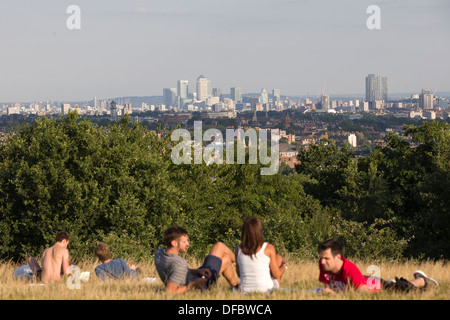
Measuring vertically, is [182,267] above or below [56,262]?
above

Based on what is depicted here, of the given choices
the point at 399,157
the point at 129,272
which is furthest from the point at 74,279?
the point at 399,157

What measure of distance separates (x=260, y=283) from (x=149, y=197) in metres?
12.6

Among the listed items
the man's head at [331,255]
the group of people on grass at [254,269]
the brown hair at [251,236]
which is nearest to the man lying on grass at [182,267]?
the group of people on grass at [254,269]

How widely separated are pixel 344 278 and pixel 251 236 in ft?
3.51

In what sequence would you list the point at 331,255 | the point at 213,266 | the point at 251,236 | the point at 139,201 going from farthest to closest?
1. the point at 139,201
2. the point at 213,266
3. the point at 251,236
4. the point at 331,255

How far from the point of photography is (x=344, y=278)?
21.3ft

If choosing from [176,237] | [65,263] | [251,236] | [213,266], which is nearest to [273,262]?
[251,236]

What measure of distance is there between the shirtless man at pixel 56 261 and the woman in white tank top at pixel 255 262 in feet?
8.39

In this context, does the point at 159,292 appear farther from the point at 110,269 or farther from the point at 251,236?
the point at 110,269

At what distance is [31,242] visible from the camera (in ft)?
59.5

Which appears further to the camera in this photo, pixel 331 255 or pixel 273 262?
pixel 273 262

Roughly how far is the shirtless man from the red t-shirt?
3.44m

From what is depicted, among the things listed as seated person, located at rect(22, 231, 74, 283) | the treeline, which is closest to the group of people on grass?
seated person, located at rect(22, 231, 74, 283)
